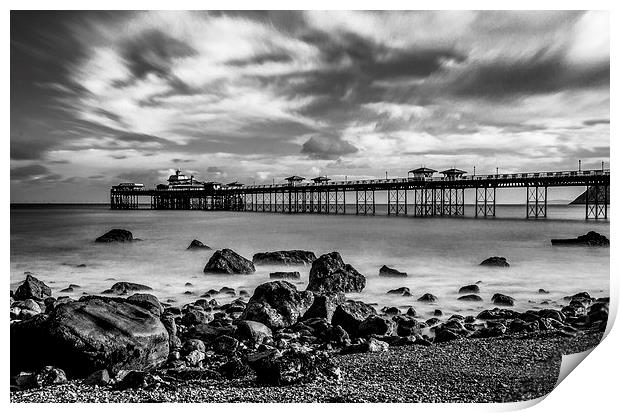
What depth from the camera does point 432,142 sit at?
19.2 feet

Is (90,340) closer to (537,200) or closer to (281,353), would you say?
(281,353)

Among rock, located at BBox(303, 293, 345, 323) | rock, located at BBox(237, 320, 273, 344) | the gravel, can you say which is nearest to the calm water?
rock, located at BBox(303, 293, 345, 323)

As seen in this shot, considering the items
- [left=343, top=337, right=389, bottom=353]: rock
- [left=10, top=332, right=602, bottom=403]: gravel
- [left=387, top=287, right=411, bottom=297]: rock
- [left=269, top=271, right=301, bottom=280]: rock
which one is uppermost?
[left=269, top=271, right=301, bottom=280]: rock

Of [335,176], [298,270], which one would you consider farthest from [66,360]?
[335,176]

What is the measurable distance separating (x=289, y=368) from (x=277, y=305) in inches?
45.0

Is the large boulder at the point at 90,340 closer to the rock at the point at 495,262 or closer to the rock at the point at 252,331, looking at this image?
the rock at the point at 252,331

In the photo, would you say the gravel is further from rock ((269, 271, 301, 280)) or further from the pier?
the pier

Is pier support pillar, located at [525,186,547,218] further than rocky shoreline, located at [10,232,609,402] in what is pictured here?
Yes

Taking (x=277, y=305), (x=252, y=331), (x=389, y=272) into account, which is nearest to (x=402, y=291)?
(x=389, y=272)

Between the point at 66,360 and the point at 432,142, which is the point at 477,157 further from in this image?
the point at 66,360

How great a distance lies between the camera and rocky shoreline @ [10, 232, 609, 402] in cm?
384

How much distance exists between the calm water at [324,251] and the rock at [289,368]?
195 cm

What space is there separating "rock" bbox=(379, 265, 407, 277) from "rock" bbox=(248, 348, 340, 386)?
8.22 feet

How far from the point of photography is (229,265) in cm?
655
